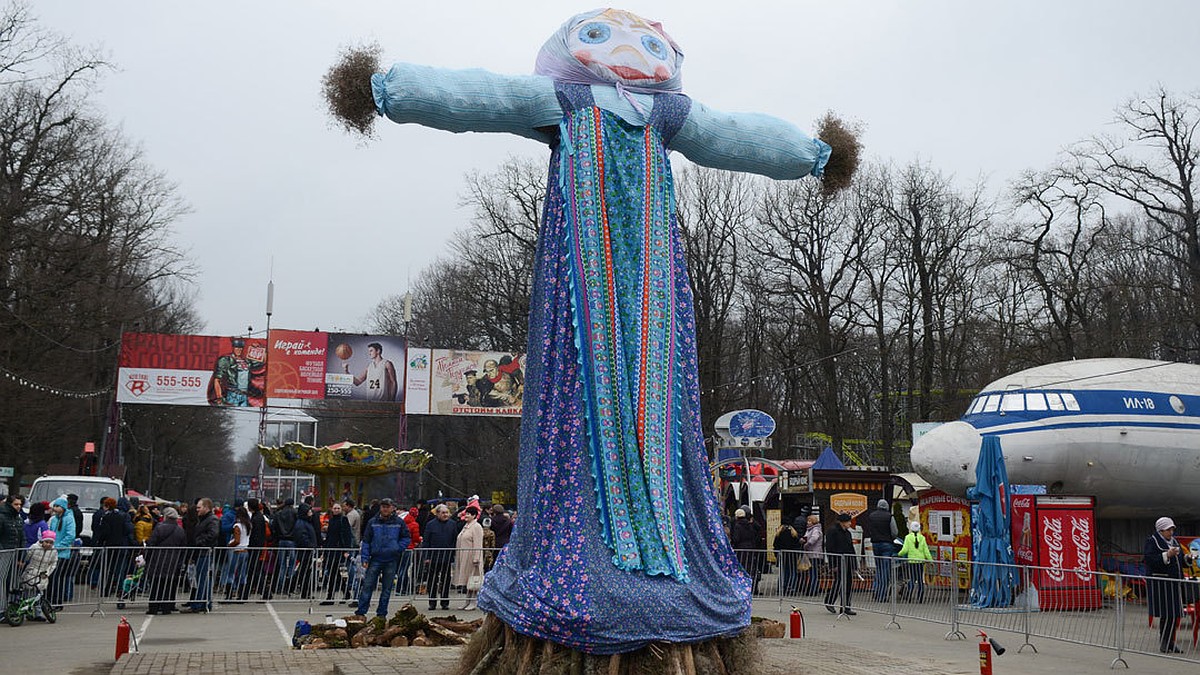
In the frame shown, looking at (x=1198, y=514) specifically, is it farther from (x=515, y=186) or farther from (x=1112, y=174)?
(x=515, y=186)

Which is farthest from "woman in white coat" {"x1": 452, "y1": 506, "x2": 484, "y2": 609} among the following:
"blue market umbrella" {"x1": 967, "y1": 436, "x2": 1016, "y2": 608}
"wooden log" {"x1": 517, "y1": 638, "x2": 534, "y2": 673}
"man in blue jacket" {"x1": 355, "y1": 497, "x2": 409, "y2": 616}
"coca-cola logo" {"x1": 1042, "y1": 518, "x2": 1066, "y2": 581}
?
"wooden log" {"x1": 517, "y1": 638, "x2": 534, "y2": 673}

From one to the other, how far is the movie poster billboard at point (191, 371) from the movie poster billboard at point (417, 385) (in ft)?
14.2

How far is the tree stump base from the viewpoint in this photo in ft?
21.2

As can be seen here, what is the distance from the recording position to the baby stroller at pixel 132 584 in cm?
1620

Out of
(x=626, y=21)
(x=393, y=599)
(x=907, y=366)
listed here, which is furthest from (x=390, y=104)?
(x=907, y=366)

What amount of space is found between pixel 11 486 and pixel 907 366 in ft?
95.9

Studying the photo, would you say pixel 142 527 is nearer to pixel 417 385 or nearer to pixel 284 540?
pixel 284 540

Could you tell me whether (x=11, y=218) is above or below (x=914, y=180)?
below

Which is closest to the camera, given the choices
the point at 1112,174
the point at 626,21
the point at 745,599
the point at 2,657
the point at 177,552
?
the point at 745,599

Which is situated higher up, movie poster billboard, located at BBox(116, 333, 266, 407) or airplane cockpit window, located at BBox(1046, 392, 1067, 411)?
movie poster billboard, located at BBox(116, 333, 266, 407)

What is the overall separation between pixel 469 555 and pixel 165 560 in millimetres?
4189

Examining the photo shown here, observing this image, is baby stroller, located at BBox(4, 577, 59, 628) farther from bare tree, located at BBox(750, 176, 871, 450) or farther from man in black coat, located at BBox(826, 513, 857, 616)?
bare tree, located at BBox(750, 176, 871, 450)

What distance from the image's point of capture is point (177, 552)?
15750 millimetres

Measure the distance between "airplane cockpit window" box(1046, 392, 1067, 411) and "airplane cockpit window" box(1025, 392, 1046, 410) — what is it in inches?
3.4
